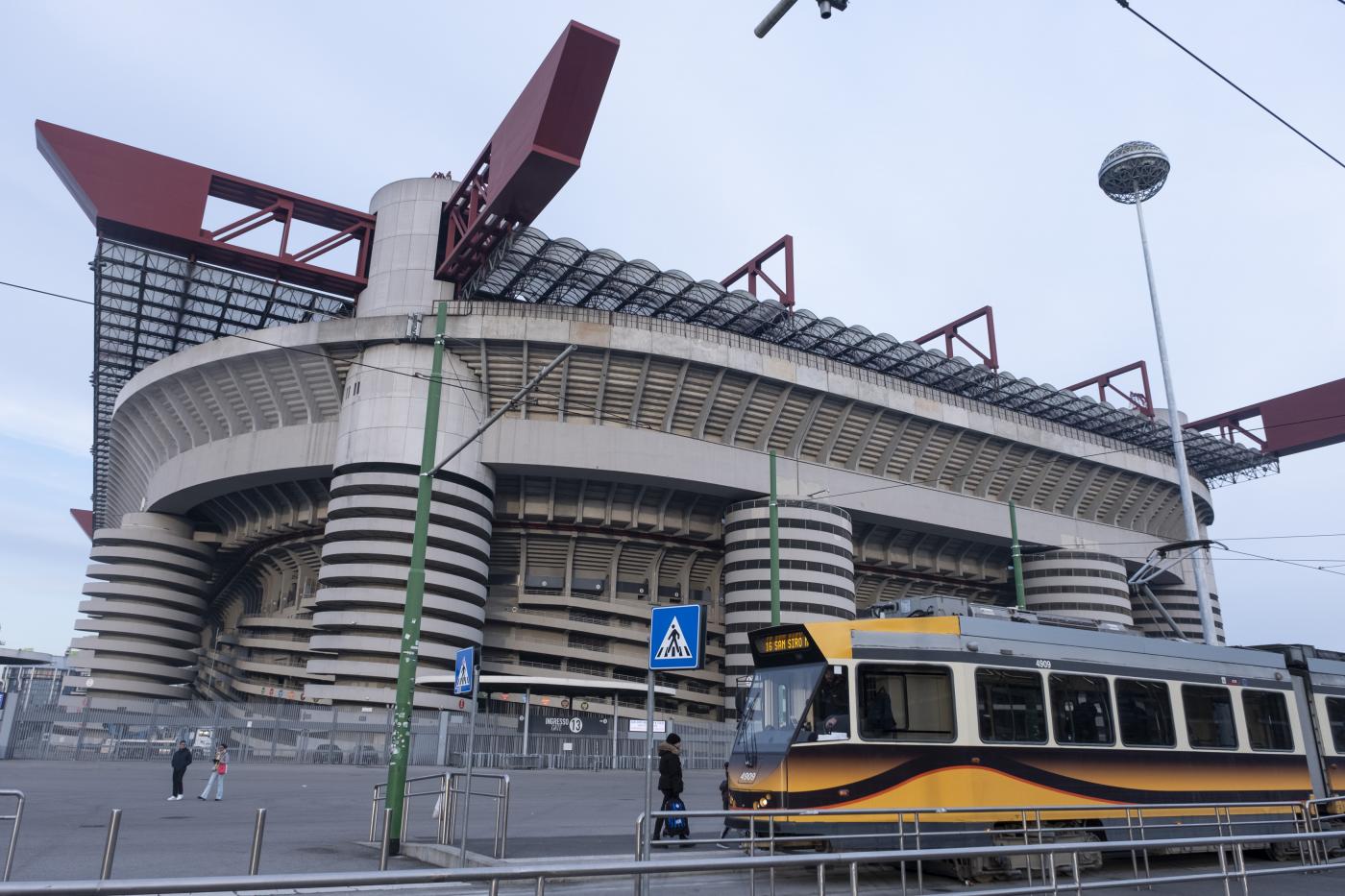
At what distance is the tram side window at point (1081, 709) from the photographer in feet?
45.9

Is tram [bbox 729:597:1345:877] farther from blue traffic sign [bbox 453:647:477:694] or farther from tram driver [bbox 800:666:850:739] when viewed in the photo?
blue traffic sign [bbox 453:647:477:694]

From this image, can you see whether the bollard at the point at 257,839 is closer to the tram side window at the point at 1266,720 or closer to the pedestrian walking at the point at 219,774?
the pedestrian walking at the point at 219,774

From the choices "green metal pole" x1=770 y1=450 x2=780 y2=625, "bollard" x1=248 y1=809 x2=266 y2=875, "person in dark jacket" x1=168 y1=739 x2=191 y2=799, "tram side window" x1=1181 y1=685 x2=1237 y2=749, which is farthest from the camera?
"green metal pole" x1=770 y1=450 x2=780 y2=625

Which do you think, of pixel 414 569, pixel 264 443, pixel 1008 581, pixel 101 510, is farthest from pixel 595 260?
pixel 101 510

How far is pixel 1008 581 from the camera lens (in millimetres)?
64062

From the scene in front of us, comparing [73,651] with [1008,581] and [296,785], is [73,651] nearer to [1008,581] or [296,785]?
[296,785]

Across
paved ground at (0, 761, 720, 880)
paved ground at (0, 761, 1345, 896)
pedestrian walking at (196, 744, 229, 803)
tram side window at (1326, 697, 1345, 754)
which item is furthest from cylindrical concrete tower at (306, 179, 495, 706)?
tram side window at (1326, 697, 1345, 754)

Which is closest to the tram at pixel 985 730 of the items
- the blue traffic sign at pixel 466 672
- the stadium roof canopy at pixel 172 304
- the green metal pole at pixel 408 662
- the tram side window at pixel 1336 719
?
the tram side window at pixel 1336 719

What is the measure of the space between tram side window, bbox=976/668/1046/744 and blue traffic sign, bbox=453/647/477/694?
23.1ft

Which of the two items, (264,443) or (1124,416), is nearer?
(264,443)

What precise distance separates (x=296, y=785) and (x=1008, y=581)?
49723 mm

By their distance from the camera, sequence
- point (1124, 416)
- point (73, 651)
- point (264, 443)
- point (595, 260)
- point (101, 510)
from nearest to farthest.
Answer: point (595, 260) → point (264, 443) → point (73, 651) → point (1124, 416) → point (101, 510)

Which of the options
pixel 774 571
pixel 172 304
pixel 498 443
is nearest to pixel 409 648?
pixel 774 571

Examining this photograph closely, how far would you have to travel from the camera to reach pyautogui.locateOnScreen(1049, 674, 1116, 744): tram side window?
14.0 meters
